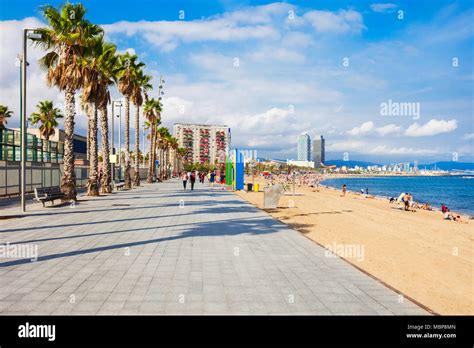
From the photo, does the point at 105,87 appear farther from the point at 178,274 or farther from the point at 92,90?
the point at 178,274

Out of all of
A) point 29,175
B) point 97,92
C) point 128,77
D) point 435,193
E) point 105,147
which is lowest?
point 435,193

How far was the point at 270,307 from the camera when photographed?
5516 mm

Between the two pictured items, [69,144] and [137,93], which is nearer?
[69,144]

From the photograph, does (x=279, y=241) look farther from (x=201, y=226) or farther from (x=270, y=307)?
(x=270, y=307)

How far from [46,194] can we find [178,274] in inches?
549

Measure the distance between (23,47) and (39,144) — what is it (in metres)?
11.9

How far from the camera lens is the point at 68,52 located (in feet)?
65.7

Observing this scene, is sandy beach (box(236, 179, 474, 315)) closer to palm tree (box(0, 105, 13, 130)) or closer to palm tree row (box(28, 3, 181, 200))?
palm tree row (box(28, 3, 181, 200))

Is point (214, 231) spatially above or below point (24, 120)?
below

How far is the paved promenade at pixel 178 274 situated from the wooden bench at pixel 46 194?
5.42 m

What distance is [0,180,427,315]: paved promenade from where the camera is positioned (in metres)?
5.54

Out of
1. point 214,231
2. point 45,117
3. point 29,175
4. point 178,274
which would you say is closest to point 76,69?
point 29,175

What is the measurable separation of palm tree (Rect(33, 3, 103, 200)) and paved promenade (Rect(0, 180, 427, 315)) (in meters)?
8.38
